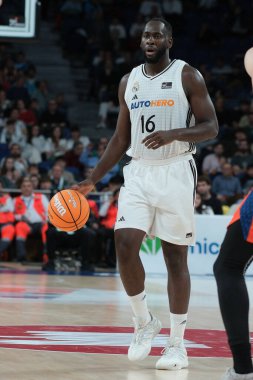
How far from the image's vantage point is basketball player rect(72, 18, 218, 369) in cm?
580

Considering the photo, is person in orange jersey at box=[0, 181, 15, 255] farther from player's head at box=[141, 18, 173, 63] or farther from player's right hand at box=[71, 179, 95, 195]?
player's head at box=[141, 18, 173, 63]

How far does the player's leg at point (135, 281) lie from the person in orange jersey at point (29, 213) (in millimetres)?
9899

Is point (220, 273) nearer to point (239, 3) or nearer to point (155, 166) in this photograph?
point (155, 166)

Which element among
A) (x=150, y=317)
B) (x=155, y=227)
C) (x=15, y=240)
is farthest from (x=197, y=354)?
(x=15, y=240)

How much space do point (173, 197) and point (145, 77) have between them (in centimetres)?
86

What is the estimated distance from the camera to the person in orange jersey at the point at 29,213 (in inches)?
621

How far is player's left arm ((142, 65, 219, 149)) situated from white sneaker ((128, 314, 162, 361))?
1.27 m

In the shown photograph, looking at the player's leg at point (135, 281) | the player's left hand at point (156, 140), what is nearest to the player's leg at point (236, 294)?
the player's left hand at point (156, 140)

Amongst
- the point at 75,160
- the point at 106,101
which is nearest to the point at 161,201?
the point at 75,160

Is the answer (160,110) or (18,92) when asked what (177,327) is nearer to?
(160,110)

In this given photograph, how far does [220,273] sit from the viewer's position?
4613 millimetres

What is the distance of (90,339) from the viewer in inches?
254

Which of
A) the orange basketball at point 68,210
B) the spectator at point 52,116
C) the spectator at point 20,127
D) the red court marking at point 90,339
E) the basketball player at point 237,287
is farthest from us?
the spectator at point 52,116

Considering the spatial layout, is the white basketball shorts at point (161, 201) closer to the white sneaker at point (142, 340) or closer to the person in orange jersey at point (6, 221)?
the white sneaker at point (142, 340)
